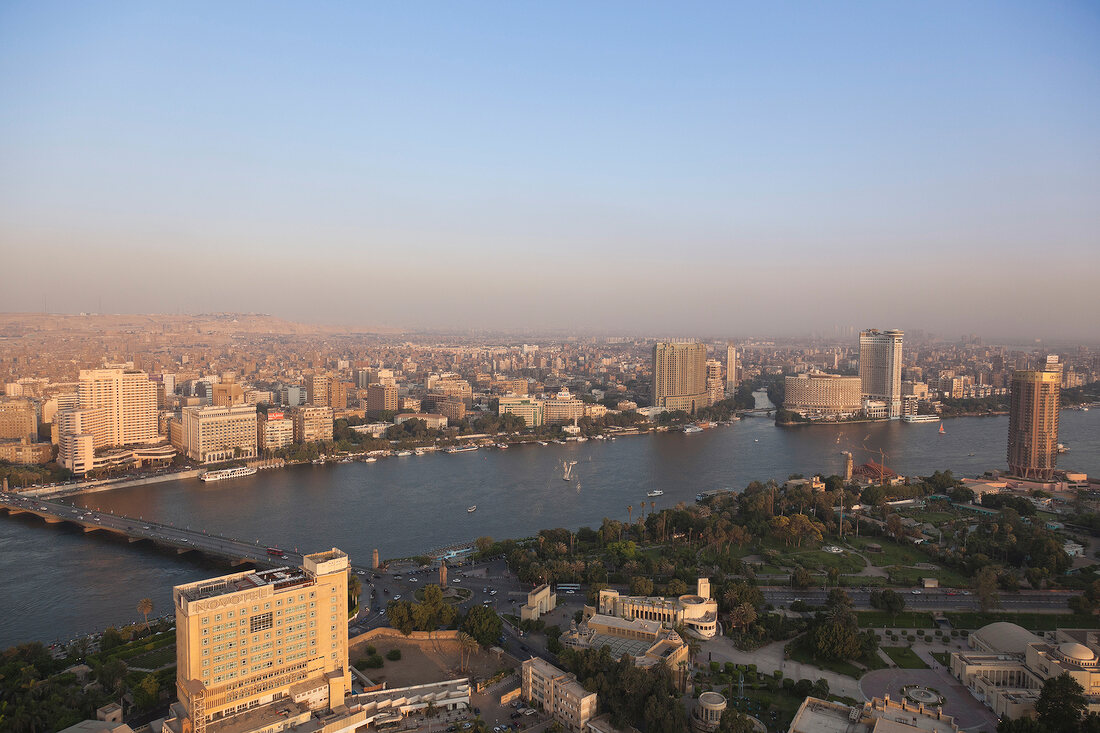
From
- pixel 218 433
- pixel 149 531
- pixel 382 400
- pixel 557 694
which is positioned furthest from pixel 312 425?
pixel 557 694

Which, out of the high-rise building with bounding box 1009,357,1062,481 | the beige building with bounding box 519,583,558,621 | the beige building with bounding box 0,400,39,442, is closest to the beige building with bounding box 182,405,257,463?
the beige building with bounding box 0,400,39,442

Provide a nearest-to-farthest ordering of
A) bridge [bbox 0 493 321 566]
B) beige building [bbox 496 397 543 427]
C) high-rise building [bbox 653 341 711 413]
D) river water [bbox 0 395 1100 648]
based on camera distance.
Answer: river water [bbox 0 395 1100 648] → bridge [bbox 0 493 321 566] → beige building [bbox 496 397 543 427] → high-rise building [bbox 653 341 711 413]

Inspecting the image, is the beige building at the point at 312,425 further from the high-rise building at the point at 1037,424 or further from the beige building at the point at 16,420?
the high-rise building at the point at 1037,424

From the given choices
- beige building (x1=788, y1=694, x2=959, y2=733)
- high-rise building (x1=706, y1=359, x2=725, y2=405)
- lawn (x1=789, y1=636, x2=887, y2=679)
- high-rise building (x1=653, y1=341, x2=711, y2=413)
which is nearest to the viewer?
beige building (x1=788, y1=694, x2=959, y2=733)

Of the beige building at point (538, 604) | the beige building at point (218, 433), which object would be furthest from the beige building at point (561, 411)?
the beige building at point (538, 604)

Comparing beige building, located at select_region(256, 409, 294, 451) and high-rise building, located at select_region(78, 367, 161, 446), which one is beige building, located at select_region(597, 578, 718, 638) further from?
high-rise building, located at select_region(78, 367, 161, 446)
